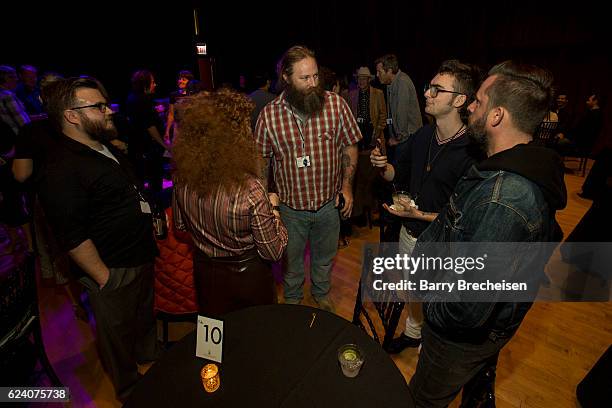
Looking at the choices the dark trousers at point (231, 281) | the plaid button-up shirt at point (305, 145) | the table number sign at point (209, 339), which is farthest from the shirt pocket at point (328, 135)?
the table number sign at point (209, 339)

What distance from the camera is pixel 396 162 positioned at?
8.23 ft

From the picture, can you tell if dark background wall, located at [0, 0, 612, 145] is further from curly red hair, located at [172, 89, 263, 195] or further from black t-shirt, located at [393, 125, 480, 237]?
curly red hair, located at [172, 89, 263, 195]

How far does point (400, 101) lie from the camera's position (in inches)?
191

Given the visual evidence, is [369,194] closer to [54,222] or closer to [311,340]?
[311,340]

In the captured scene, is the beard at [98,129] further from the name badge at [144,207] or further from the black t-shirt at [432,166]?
the black t-shirt at [432,166]

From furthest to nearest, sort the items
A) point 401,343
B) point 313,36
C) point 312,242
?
point 313,36, point 312,242, point 401,343

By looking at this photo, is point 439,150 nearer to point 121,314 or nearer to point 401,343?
point 401,343

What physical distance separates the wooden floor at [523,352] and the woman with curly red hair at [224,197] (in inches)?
52.1

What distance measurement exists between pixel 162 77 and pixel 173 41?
4.66 feet

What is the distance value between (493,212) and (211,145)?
4.02ft

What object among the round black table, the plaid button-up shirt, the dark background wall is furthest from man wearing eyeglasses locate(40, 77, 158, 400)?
the dark background wall

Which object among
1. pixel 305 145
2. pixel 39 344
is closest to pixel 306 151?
pixel 305 145

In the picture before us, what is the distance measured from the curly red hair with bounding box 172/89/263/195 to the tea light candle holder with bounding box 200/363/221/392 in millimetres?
769

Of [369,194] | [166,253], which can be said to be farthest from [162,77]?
[166,253]
